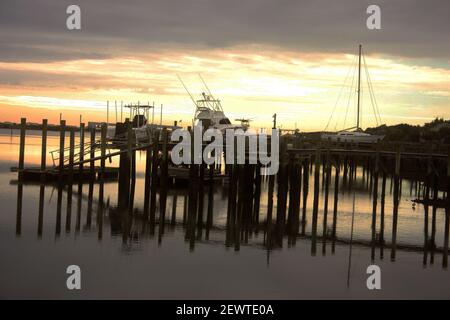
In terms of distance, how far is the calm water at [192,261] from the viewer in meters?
19.2

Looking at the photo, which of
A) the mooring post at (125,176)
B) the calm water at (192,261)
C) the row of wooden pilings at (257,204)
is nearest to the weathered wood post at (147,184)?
the row of wooden pilings at (257,204)

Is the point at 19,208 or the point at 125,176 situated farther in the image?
the point at 125,176

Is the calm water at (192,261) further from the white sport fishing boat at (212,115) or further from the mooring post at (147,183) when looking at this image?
the white sport fishing boat at (212,115)

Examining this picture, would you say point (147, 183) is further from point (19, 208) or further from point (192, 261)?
point (192, 261)

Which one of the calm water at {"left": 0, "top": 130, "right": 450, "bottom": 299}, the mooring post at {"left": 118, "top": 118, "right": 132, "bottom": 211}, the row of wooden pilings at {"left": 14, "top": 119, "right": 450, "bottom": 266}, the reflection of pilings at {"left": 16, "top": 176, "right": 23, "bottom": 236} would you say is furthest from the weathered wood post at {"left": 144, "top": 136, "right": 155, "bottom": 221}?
the reflection of pilings at {"left": 16, "top": 176, "right": 23, "bottom": 236}

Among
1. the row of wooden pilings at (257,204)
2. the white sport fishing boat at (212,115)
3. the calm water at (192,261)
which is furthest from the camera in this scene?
the white sport fishing boat at (212,115)

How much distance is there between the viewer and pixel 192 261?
72.3 feet

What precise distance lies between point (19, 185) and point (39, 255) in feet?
62.4

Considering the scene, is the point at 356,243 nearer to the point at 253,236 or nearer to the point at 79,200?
the point at 253,236

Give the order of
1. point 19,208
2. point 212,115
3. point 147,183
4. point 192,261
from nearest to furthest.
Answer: point 192,261 → point 147,183 → point 19,208 → point 212,115

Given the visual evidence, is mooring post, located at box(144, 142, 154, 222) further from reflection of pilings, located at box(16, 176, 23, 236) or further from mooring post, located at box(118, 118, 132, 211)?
reflection of pilings, located at box(16, 176, 23, 236)

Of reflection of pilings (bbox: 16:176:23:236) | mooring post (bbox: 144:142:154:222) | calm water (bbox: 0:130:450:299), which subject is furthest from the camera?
mooring post (bbox: 144:142:154:222)

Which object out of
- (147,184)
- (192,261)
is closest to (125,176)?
(147,184)

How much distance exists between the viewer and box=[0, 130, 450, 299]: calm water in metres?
19.2
